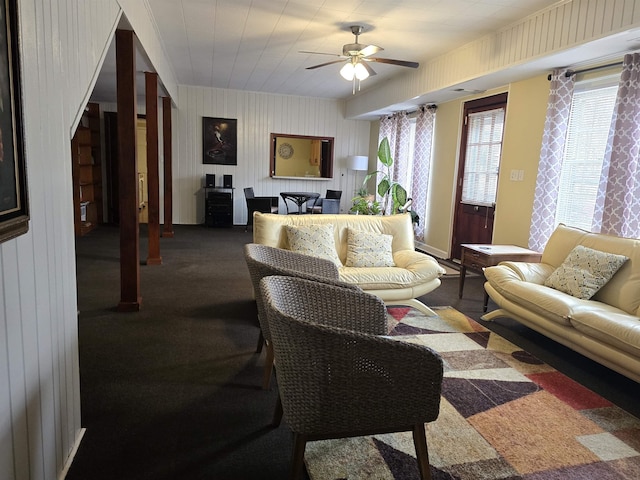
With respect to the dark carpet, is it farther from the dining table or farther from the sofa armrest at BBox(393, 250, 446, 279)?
the dining table

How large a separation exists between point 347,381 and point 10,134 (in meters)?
1.27

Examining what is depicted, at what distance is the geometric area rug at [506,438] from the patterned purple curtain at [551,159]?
6.56 feet

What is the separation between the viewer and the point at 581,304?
2.96 metres

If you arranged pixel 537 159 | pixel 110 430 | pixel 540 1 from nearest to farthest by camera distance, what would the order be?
pixel 110 430, pixel 540 1, pixel 537 159

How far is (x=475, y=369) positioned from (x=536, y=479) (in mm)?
1017

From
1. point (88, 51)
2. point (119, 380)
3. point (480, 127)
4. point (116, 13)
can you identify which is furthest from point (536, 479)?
point (480, 127)

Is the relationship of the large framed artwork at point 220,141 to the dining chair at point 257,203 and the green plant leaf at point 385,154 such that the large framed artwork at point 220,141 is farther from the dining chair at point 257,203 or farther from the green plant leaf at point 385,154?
the green plant leaf at point 385,154

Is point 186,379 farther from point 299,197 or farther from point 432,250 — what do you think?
point 299,197

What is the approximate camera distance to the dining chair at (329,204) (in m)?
8.52

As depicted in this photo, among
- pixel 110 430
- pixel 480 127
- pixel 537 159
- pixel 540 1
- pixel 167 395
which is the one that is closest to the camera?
pixel 110 430

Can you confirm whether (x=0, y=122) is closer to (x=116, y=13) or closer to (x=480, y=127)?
(x=116, y=13)

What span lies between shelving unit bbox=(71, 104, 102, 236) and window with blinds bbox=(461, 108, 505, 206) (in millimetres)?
6223

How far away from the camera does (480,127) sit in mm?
5762

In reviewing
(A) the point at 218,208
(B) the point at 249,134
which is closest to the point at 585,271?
(A) the point at 218,208
